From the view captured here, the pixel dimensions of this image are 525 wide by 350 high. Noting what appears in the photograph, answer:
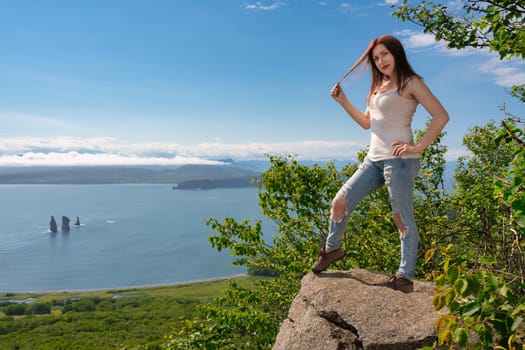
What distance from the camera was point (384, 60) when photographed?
14.0ft

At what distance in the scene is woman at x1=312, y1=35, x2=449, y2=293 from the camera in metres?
4.09

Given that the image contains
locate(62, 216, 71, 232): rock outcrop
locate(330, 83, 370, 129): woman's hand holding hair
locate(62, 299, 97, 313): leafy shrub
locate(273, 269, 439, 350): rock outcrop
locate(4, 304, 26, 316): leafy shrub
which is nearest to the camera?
locate(273, 269, 439, 350): rock outcrop

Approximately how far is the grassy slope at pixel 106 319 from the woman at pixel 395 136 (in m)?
54.4

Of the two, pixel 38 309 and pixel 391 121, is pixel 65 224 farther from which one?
pixel 391 121

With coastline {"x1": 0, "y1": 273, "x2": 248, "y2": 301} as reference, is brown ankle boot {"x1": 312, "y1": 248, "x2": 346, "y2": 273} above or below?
above

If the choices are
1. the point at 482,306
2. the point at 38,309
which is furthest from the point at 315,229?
the point at 38,309

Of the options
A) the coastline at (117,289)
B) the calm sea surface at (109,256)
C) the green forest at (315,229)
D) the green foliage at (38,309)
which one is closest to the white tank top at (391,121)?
the green forest at (315,229)

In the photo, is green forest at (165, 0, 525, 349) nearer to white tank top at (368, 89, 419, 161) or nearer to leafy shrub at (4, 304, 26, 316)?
white tank top at (368, 89, 419, 161)

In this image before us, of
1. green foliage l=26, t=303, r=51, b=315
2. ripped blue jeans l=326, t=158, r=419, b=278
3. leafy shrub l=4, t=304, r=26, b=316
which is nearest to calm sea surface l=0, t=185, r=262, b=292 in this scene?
green foliage l=26, t=303, r=51, b=315

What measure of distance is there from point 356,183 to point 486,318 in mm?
2345

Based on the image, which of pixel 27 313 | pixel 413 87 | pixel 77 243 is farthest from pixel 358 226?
pixel 77 243

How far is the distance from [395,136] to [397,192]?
63 cm

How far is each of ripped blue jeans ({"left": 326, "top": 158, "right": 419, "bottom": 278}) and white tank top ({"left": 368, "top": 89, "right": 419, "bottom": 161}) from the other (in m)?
0.14

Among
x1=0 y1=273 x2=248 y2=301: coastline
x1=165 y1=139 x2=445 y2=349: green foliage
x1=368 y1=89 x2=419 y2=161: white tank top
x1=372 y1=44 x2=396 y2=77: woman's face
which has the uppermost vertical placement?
x1=372 y1=44 x2=396 y2=77: woman's face
